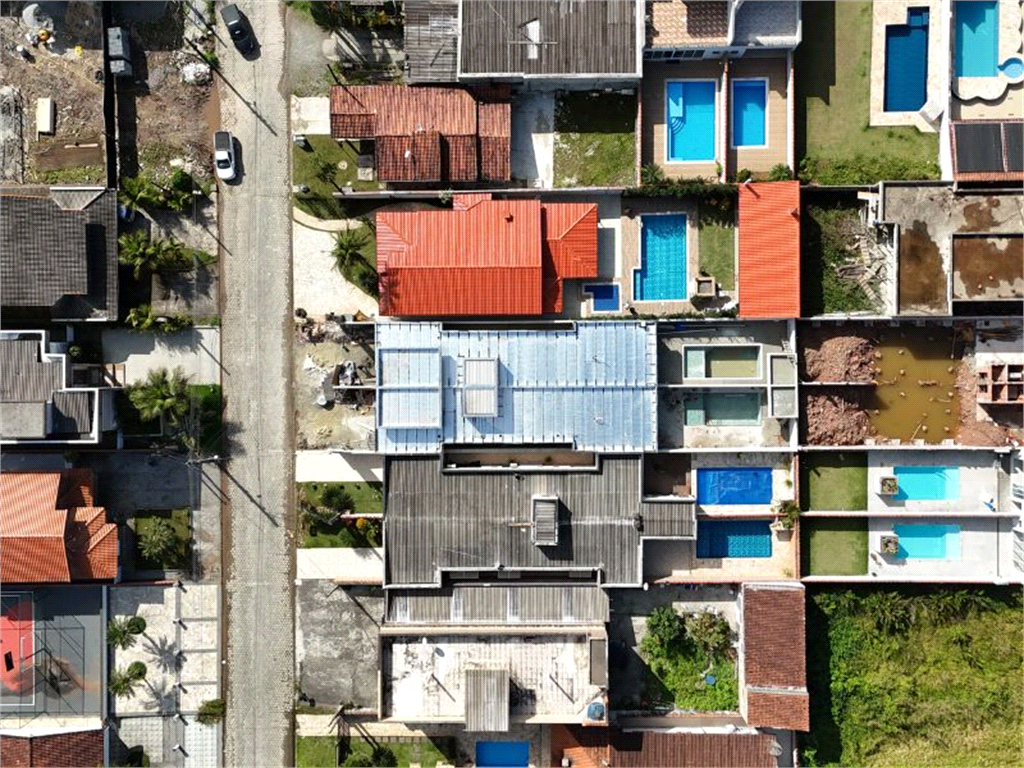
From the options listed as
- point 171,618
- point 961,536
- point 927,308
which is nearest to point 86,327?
point 171,618

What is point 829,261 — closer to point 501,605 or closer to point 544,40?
point 544,40

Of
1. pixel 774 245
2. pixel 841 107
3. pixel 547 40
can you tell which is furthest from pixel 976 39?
pixel 547 40

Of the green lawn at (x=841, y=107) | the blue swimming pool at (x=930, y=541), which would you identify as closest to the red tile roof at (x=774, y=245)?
the green lawn at (x=841, y=107)

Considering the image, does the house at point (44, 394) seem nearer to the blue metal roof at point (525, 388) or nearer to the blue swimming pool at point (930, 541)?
the blue metal roof at point (525, 388)

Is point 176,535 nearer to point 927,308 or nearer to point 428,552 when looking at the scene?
point 428,552

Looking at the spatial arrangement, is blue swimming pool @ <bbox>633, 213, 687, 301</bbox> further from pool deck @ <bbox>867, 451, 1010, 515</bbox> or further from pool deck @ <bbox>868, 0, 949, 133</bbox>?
pool deck @ <bbox>867, 451, 1010, 515</bbox>

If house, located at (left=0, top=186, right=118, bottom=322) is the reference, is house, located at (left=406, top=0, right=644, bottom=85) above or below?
above

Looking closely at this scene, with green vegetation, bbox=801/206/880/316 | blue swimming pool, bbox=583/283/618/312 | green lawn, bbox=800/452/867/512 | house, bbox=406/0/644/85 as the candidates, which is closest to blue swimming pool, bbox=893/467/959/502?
green lawn, bbox=800/452/867/512

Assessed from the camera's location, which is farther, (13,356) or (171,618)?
(171,618)
